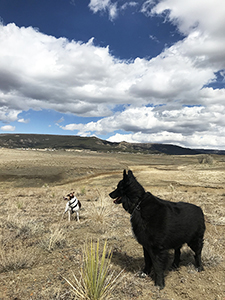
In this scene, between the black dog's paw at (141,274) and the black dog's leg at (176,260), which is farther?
the black dog's leg at (176,260)

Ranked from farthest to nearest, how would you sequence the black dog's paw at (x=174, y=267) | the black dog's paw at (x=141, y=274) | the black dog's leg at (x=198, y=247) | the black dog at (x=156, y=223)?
1. the black dog's paw at (x=174, y=267)
2. the black dog's leg at (x=198, y=247)
3. the black dog's paw at (x=141, y=274)
4. the black dog at (x=156, y=223)

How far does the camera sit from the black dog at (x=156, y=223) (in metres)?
3.62

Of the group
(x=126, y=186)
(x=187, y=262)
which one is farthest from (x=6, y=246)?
(x=187, y=262)

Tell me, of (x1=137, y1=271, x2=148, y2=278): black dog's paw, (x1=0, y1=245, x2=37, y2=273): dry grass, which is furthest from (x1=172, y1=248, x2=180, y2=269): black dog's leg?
(x1=0, y1=245, x2=37, y2=273): dry grass

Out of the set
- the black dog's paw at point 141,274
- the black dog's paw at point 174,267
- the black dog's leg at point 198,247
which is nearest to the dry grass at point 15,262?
the black dog's paw at point 141,274

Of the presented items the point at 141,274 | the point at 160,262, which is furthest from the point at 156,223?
the point at 141,274

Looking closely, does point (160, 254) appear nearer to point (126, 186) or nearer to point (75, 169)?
point (126, 186)

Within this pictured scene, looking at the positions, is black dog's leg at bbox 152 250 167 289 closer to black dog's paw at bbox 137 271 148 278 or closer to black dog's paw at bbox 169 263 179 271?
black dog's paw at bbox 137 271 148 278

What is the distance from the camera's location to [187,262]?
15.1 ft

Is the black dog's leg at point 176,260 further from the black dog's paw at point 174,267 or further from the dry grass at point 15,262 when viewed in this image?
the dry grass at point 15,262

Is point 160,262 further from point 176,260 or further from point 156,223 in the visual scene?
point 176,260

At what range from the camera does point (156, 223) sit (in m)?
3.63

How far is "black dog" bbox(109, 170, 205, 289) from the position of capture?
3623 mm

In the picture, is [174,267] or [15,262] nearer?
[15,262]
